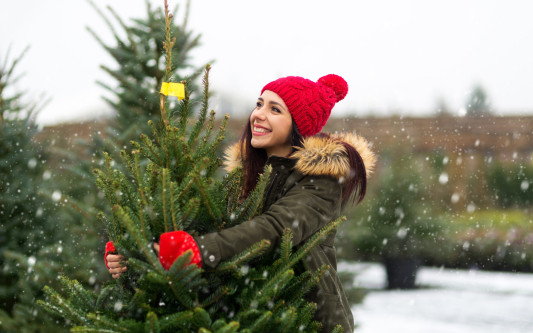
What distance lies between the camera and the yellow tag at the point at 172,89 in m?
1.65

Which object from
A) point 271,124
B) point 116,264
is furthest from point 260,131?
point 116,264

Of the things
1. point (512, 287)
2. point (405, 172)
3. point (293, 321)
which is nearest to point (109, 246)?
point (293, 321)

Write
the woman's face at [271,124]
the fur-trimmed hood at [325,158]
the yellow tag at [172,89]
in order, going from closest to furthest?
the yellow tag at [172,89]
the fur-trimmed hood at [325,158]
the woman's face at [271,124]

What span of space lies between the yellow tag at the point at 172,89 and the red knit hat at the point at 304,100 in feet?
2.07

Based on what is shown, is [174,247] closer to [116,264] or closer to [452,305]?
[116,264]

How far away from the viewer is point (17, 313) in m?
3.23

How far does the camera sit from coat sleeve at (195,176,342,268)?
56.8 inches

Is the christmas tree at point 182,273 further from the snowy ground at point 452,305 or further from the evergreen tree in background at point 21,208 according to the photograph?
the snowy ground at point 452,305

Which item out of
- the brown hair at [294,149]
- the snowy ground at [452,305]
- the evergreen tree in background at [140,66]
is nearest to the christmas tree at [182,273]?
the brown hair at [294,149]

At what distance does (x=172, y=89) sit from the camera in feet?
5.44

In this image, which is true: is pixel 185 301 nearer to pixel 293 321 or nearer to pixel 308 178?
pixel 293 321

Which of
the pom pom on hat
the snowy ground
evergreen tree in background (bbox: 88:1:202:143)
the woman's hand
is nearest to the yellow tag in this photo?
the woman's hand

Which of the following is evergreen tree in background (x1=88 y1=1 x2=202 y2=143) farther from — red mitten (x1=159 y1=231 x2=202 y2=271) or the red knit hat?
red mitten (x1=159 y1=231 x2=202 y2=271)

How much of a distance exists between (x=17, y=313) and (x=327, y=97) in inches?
94.4
